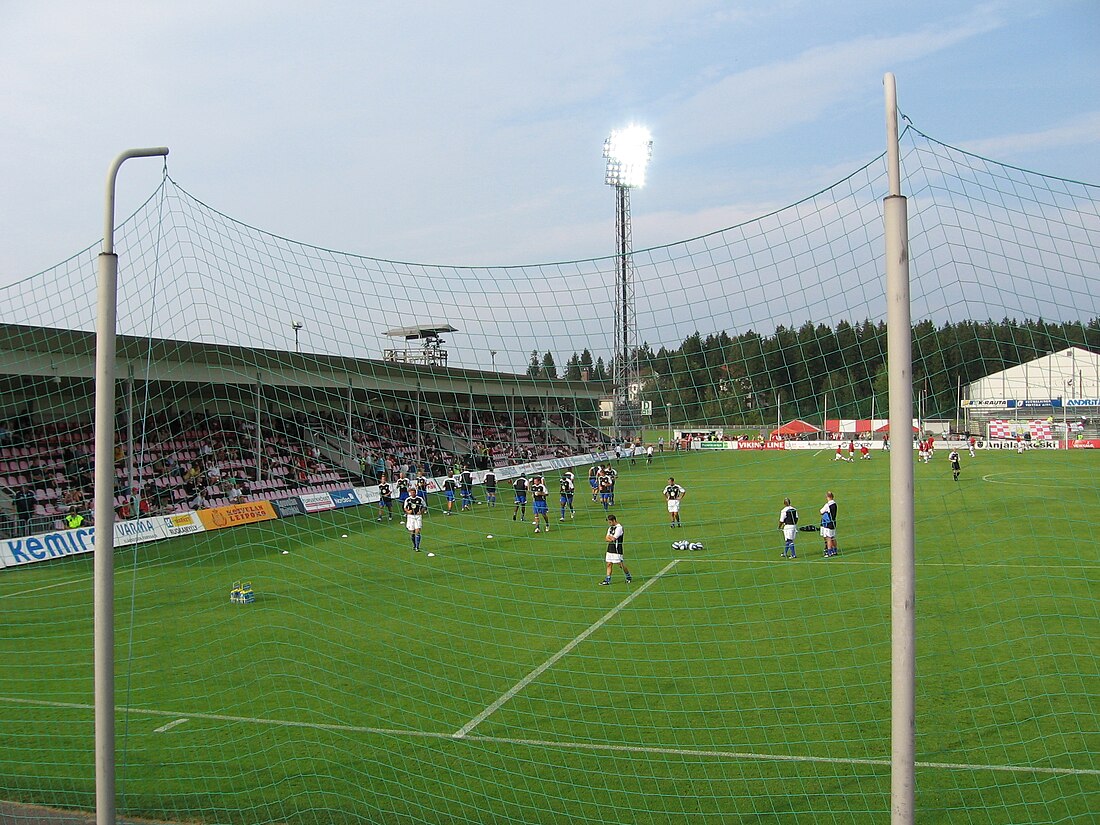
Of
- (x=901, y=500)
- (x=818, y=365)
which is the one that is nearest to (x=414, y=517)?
(x=818, y=365)

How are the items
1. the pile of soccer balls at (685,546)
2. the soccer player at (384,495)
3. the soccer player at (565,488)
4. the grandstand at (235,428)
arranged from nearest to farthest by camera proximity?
the grandstand at (235,428) → the pile of soccer balls at (685,546) → the soccer player at (384,495) → the soccer player at (565,488)

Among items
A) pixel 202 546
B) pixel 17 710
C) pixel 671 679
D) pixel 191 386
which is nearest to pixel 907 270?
pixel 671 679

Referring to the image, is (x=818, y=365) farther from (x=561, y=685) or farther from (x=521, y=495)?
(x=521, y=495)

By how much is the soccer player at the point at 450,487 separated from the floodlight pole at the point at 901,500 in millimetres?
18649

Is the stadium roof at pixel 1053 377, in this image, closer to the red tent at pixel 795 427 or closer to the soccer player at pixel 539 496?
the red tent at pixel 795 427

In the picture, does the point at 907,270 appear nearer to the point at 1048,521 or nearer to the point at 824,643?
the point at 824,643

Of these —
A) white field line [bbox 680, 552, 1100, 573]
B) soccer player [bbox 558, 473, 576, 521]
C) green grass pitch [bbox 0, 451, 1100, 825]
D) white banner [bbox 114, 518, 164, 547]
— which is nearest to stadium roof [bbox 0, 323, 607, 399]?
green grass pitch [bbox 0, 451, 1100, 825]

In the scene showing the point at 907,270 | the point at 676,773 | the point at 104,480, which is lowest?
the point at 676,773

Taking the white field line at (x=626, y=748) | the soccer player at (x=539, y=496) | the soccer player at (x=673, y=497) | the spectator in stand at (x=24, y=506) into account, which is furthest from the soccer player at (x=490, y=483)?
the white field line at (x=626, y=748)

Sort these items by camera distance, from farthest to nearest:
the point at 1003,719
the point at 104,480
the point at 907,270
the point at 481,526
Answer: the point at 481,526 → the point at 1003,719 → the point at 104,480 → the point at 907,270

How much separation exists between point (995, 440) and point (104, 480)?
49667 mm

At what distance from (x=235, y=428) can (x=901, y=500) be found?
15571 mm

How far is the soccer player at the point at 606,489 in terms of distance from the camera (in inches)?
882

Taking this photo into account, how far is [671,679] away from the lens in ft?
31.0
